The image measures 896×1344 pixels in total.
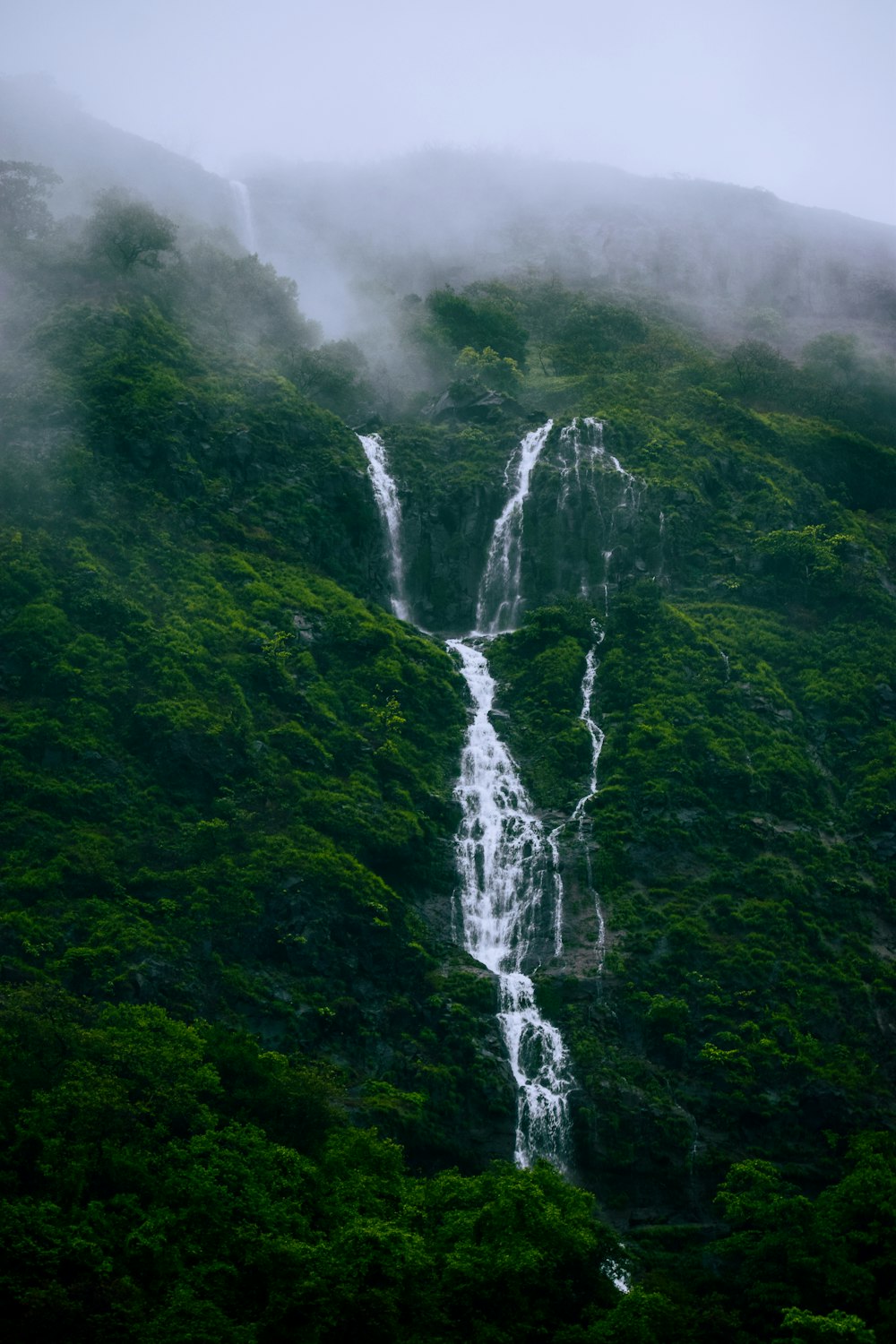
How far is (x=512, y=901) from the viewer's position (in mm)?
49812

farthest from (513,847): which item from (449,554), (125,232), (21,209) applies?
(21,209)

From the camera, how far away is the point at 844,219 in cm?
12300

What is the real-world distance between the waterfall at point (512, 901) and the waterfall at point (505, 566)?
532 cm

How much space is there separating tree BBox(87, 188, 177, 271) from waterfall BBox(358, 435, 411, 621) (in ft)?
60.9

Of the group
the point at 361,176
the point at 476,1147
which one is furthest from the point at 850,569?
the point at 361,176

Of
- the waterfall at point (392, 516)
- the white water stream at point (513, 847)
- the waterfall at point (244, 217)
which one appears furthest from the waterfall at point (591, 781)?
the waterfall at point (244, 217)

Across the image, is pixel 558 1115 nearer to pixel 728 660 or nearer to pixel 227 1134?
pixel 227 1134

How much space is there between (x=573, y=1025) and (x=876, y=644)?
3062cm

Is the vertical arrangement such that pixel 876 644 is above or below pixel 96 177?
below

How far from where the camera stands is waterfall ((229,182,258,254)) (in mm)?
109625

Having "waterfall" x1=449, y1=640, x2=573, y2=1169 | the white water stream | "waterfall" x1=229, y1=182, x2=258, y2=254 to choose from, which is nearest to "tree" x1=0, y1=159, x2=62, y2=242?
the white water stream

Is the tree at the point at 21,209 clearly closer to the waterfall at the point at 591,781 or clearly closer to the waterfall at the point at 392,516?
the waterfall at the point at 392,516

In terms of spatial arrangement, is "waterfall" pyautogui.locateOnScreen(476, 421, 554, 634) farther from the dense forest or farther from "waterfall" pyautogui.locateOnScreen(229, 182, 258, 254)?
"waterfall" pyautogui.locateOnScreen(229, 182, 258, 254)

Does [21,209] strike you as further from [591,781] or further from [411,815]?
[591,781]
